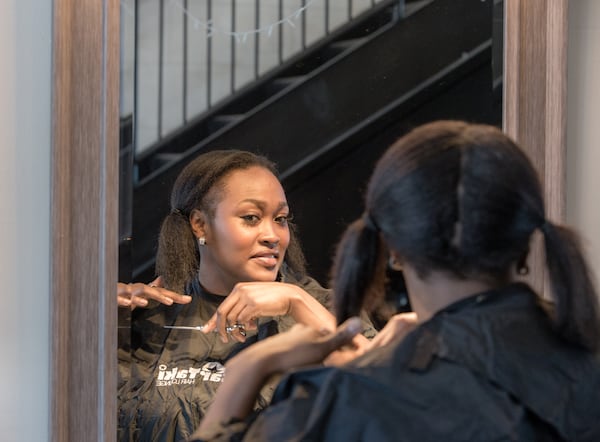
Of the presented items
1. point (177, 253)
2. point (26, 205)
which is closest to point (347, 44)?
point (177, 253)

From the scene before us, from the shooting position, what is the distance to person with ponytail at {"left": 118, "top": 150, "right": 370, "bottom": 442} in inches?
56.7

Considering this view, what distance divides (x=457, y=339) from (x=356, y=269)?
0.15m

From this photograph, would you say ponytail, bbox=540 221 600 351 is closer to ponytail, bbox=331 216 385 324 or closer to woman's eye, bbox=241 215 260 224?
ponytail, bbox=331 216 385 324

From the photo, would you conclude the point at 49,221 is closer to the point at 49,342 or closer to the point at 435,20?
the point at 49,342

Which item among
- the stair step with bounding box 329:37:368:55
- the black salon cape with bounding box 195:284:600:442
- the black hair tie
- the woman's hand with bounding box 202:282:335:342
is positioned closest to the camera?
the black salon cape with bounding box 195:284:600:442

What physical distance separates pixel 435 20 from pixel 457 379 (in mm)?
843

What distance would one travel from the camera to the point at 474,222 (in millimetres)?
866

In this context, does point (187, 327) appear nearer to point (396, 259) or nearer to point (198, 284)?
point (198, 284)

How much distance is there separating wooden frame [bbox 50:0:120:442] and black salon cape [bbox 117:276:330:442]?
3 cm

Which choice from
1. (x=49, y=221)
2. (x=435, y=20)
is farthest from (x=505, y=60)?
(x=49, y=221)

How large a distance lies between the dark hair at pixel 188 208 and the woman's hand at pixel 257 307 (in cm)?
8

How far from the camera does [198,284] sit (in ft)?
4.79

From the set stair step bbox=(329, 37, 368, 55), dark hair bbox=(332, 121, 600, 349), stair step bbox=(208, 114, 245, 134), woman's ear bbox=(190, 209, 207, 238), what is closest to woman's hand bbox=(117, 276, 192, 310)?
woman's ear bbox=(190, 209, 207, 238)

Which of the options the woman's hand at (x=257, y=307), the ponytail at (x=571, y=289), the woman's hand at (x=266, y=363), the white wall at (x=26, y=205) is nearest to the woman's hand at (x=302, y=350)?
the woman's hand at (x=266, y=363)
